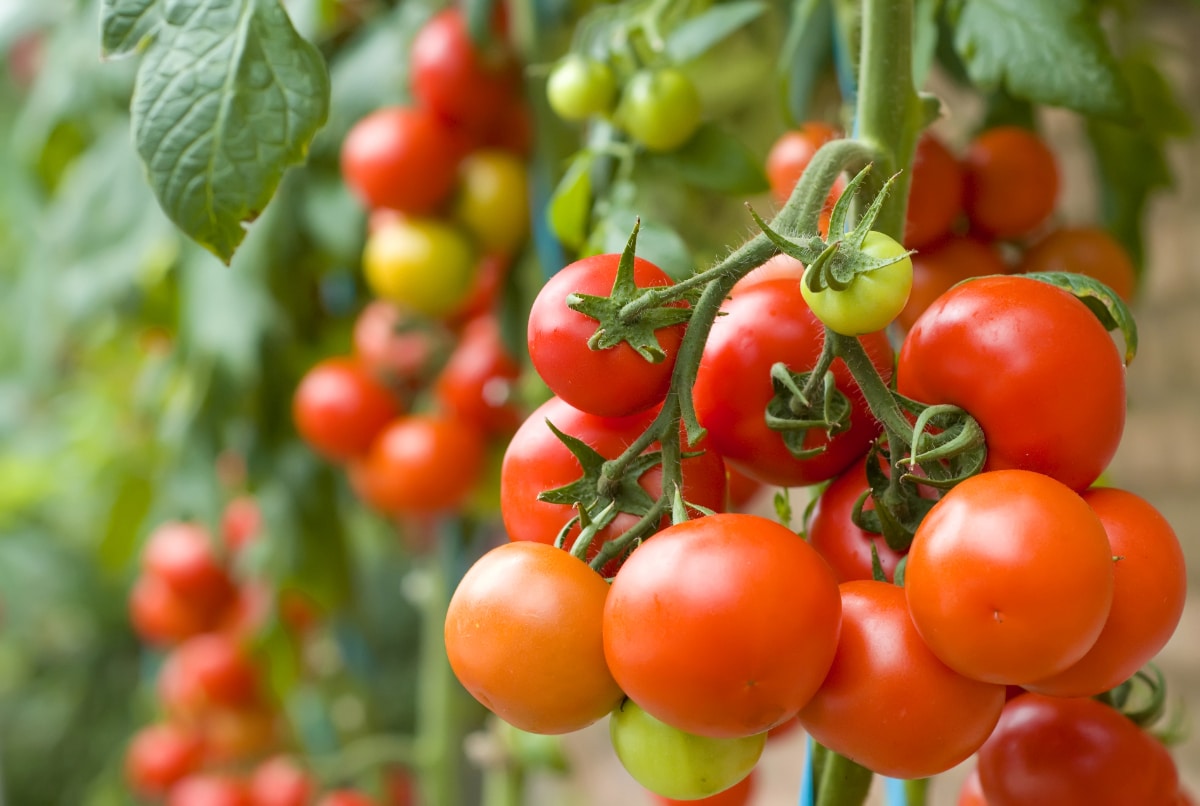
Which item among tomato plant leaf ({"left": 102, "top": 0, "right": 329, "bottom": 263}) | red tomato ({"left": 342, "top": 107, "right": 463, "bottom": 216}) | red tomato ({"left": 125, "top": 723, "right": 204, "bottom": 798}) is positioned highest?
tomato plant leaf ({"left": 102, "top": 0, "right": 329, "bottom": 263})

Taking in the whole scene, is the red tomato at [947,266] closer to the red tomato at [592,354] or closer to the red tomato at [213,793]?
the red tomato at [592,354]

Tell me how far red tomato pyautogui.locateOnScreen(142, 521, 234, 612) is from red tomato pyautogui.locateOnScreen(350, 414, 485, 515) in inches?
10.9

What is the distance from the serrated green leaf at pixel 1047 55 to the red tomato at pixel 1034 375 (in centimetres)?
20

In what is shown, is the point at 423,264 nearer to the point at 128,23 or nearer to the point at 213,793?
the point at 128,23

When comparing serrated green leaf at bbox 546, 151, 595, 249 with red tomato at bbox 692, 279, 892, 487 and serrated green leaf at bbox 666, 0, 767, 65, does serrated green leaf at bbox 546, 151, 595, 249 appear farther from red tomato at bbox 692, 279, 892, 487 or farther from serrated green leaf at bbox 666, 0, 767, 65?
red tomato at bbox 692, 279, 892, 487

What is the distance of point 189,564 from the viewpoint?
3.36ft

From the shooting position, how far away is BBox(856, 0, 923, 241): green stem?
14.2 inches

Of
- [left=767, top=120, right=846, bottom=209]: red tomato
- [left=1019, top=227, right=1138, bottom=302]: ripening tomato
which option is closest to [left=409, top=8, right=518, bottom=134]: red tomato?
[left=767, top=120, right=846, bottom=209]: red tomato

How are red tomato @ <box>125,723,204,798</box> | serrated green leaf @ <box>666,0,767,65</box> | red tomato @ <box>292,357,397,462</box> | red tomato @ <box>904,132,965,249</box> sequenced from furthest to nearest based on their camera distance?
red tomato @ <box>125,723,204,798</box> < red tomato @ <box>292,357,397,462</box> < serrated green leaf @ <box>666,0,767,65</box> < red tomato @ <box>904,132,965,249</box>

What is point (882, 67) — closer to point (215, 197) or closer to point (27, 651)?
point (215, 197)

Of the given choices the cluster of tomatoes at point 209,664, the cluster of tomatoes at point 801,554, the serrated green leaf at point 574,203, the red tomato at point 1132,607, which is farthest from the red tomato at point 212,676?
the red tomato at point 1132,607

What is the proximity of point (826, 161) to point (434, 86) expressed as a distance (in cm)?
51

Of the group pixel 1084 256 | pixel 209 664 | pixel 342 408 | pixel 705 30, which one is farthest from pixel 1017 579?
pixel 209 664

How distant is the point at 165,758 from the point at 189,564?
225 millimetres
